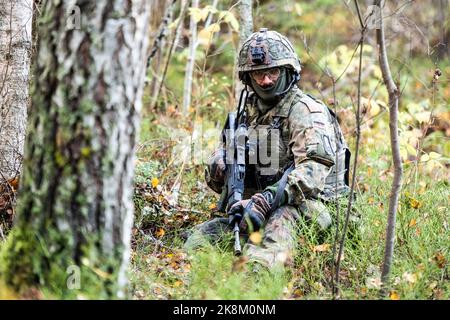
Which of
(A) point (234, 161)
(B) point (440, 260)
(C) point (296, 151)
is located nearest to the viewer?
(B) point (440, 260)

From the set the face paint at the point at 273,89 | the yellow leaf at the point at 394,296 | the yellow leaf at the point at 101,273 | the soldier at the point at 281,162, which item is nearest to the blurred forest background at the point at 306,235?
the yellow leaf at the point at 394,296

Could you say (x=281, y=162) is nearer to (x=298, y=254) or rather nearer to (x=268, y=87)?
(x=268, y=87)

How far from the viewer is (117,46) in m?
3.08

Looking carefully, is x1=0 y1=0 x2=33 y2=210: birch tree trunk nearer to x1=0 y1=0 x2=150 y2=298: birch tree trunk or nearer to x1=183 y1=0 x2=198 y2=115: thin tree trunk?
x1=0 y1=0 x2=150 y2=298: birch tree trunk

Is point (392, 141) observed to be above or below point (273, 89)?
below

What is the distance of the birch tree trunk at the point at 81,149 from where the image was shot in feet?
10.1

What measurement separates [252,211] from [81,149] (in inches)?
75.0

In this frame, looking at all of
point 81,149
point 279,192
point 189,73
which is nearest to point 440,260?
point 279,192

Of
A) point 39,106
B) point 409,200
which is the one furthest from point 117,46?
point 409,200

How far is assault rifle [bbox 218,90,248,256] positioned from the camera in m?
4.98

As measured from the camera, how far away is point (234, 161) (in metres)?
5.09

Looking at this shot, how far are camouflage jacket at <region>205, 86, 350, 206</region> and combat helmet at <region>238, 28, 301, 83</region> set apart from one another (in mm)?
278

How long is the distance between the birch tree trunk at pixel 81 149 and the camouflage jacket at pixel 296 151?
74.2 inches
